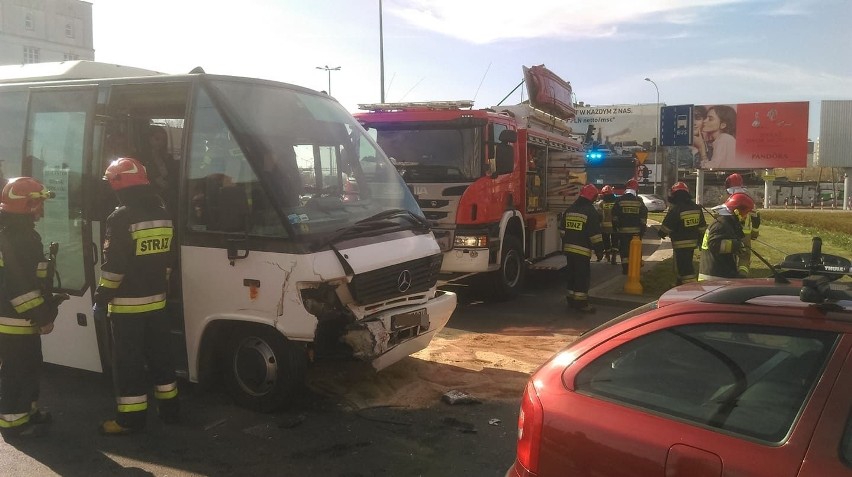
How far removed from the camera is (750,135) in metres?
50.7

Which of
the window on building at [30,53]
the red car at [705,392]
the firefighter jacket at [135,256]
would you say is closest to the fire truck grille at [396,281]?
the firefighter jacket at [135,256]

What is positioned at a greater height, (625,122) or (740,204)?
(625,122)

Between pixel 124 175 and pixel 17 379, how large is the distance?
1.58m

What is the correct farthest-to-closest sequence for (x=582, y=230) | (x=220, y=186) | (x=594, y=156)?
(x=594, y=156), (x=582, y=230), (x=220, y=186)

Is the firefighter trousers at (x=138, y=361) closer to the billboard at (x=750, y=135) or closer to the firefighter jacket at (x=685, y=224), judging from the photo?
the firefighter jacket at (x=685, y=224)

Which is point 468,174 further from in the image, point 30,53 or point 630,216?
point 30,53

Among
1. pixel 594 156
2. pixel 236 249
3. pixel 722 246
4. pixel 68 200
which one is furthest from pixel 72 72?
pixel 594 156

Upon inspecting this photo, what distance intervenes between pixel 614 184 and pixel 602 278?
6263 mm

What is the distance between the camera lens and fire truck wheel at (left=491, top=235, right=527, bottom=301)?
9602mm

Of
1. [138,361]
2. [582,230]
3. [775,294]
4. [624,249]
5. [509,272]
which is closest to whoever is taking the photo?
[775,294]

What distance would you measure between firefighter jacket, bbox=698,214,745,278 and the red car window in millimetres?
4019

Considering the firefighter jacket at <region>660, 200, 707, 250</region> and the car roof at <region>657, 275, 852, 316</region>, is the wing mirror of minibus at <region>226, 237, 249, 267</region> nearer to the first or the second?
the car roof at <region>657, 275, 852, 316</region>

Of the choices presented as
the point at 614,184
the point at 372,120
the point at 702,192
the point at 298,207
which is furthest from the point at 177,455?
the point at 702,192

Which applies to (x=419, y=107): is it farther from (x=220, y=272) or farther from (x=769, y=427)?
(x=769, y=427)
